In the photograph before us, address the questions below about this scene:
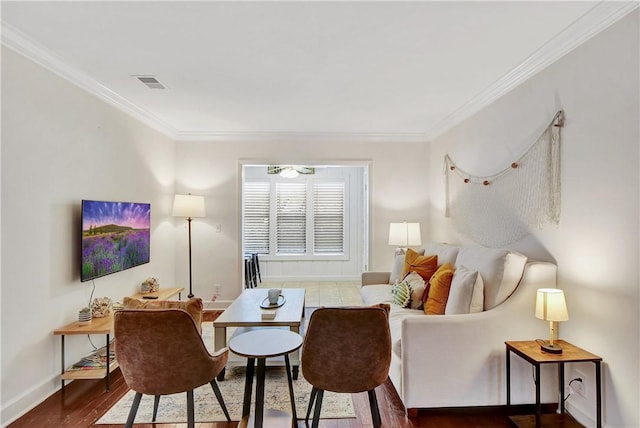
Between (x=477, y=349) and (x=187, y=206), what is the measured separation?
3734 mm

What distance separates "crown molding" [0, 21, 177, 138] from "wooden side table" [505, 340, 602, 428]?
388 centimetres

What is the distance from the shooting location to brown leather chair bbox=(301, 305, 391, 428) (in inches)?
71.8

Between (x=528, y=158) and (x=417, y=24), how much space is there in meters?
1.44

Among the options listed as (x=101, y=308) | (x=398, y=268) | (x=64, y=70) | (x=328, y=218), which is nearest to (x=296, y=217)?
(x=328, y=218)

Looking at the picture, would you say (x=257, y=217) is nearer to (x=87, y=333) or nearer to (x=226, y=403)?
(x=87, y=333)

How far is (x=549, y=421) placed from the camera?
223cm

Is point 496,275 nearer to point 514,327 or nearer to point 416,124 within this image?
point 514,327

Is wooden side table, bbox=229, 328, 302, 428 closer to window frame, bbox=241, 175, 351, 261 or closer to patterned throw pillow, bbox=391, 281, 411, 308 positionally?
patterned throw pillow, bbox=391, 281, 411, 308

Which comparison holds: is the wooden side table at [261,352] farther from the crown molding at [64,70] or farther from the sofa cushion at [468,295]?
the crown molding at [64,70]

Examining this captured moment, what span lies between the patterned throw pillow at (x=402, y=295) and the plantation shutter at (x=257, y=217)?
13.8ft

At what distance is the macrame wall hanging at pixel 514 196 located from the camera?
2494 mm

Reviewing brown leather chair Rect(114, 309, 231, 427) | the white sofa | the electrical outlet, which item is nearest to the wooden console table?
brown leather chair Rect(114, 309, 231, 427)

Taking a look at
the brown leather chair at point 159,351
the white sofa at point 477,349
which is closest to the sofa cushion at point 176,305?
the brown leather chair at point 159,351

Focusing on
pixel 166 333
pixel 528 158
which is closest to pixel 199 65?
pixel 166 333
